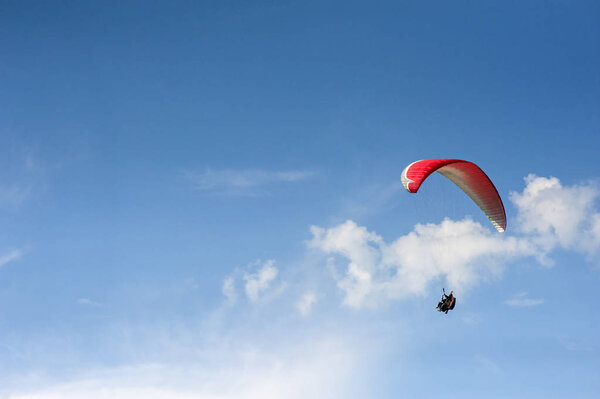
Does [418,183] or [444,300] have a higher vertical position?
[418,183]

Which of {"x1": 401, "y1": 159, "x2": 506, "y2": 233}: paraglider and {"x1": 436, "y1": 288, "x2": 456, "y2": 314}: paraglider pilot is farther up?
{"x1": 401, "y1": 159, "x2": 506, "y2": 233}: paraglider

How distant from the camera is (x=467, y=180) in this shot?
49.7 m

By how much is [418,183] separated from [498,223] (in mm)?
9709

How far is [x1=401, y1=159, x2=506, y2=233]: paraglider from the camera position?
45.3m

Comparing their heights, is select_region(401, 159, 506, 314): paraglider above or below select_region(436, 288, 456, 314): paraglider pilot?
above

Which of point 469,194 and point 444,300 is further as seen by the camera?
point 469,194

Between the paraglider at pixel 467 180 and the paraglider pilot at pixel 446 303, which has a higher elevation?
the paraglider at pixel 467 180

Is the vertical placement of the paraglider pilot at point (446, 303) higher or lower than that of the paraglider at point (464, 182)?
lower

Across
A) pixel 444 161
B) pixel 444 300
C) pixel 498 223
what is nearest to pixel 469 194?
pixel 498 223

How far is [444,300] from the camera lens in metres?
47.4

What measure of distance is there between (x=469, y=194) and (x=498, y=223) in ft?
11.2

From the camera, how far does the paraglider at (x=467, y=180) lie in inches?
1784

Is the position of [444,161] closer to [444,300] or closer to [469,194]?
[469,194]

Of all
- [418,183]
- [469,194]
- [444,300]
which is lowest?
[444,300]
